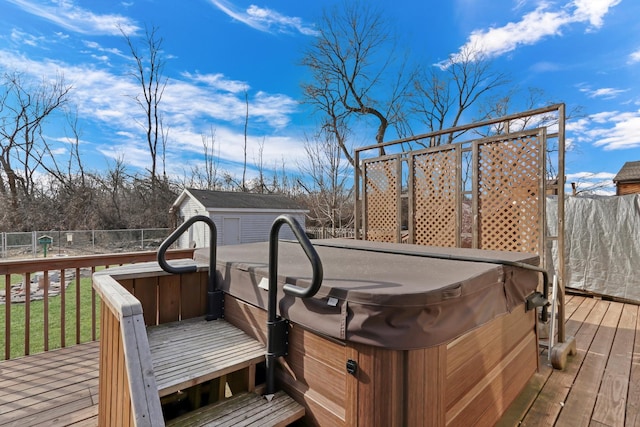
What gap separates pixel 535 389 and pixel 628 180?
16249 mm

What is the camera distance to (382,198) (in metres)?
5.69

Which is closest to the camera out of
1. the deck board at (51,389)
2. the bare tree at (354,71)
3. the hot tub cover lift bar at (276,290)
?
the hot tub cover lift bar at (276,290)

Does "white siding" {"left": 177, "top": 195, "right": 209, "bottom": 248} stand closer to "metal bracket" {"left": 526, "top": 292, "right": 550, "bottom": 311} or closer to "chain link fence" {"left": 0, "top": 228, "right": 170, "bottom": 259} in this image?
"chain link fence" {"left": 0, "top": 228, "right": 170, "bottom": 259}

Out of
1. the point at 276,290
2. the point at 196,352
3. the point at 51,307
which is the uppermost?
the point at 276,290

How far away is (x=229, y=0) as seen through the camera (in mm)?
10023

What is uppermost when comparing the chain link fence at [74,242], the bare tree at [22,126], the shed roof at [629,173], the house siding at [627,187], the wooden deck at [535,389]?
the bare tree at [22,126]

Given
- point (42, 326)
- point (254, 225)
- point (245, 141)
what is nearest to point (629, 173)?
point (254, 225)

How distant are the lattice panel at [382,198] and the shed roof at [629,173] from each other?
14.5 metres

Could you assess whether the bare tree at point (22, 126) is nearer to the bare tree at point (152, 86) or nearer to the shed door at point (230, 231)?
the bare tree at point (152, 86)

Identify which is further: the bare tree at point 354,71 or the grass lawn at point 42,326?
the bare tree at point 354,71

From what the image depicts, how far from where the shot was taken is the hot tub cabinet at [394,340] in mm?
1345

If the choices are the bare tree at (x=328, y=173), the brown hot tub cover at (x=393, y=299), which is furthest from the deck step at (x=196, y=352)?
the bare tree at (x=328, y=173)

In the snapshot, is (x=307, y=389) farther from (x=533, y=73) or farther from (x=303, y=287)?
(x=533, y=73)

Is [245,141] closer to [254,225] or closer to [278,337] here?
[254,225]
